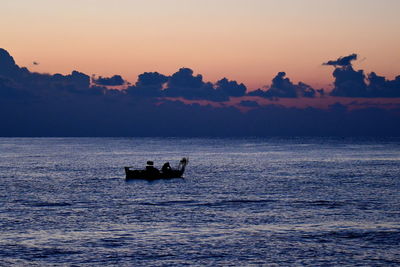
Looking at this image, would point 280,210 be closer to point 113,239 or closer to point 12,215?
point 113,239

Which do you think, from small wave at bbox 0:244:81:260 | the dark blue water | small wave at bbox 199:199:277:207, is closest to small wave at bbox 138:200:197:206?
the dark blue water

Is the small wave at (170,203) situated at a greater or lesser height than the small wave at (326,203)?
greater

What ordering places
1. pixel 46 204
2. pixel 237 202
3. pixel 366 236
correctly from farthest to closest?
pixel 237 202
pixel 46 204
pixel 366 236

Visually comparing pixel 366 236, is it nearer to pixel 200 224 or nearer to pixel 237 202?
pixel 200 224

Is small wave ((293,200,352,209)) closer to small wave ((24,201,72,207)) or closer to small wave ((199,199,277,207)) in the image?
small wave ((199,199,277,207))

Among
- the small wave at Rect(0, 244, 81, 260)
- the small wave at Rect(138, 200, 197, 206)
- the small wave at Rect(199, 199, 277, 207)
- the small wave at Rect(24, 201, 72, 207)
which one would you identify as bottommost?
the small wave at Rect(0, 244, 81, 260)

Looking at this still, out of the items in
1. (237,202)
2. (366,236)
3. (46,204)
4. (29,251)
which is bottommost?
(366,236)

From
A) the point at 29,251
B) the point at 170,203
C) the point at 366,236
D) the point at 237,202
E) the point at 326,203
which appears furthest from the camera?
the point at 237,202

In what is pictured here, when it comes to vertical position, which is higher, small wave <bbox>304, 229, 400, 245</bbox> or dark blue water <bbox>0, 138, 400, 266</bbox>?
dark blue water <bbox>0, 138, 400, 266</bbox>

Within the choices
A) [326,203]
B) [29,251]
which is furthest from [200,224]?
[326,203]

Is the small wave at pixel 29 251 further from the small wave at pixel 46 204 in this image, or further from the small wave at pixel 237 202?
the small wave at pixel 237 202

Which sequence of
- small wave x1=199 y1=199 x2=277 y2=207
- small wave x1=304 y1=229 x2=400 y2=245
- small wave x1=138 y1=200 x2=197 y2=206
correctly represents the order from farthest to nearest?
1. small wave x1=138 y1=200 x2=197 y2=206
2. small wave x1=199 y1=199 x2=277 y2=207
3. small wave x1=304 y1=229 x2=400 y2=245

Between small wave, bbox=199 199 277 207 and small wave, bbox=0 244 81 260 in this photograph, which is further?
small wave, bbox=199 199 277 207

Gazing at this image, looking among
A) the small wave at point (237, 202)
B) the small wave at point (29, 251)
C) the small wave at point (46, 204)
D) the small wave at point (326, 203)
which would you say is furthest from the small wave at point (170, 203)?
the small wave at point (29, 251)
